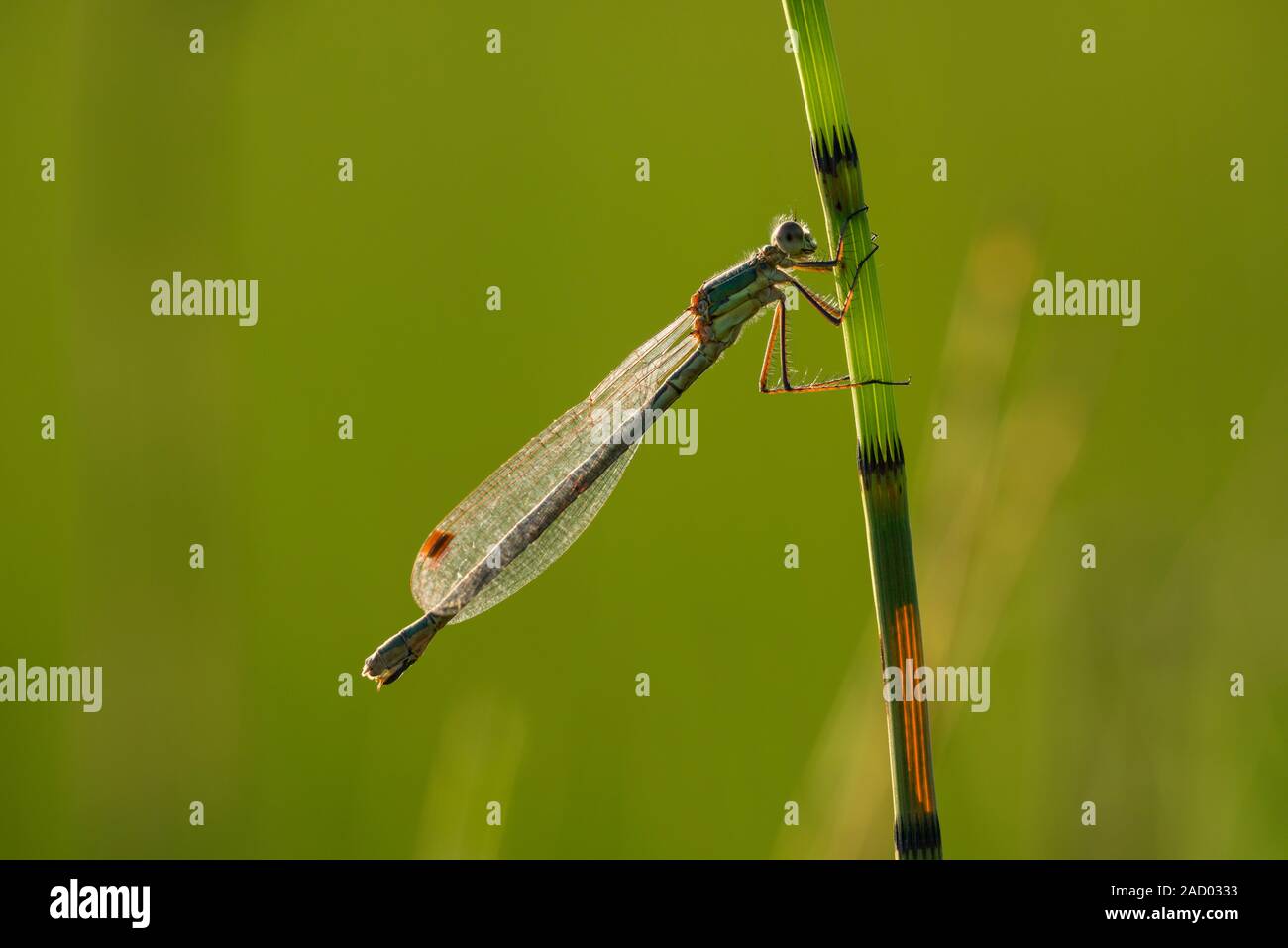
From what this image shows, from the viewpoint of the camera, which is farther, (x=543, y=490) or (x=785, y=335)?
(x=543, y=490)

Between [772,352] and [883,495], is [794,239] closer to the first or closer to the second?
[772,352]

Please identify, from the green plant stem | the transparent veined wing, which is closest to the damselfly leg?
the transparent veined wing

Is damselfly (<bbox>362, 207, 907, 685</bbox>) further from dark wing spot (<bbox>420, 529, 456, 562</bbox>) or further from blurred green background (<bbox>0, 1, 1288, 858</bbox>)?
Answer: blurred green background (<bbox>0, 1, 1288, 858</bbox>)

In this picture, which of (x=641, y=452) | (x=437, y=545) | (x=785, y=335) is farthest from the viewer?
(x=641, y=452)

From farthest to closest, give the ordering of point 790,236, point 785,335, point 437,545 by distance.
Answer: point 437,545 < point 785,335 < point 790,236

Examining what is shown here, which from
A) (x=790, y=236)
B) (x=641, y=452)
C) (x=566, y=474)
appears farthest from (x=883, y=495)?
(x=641, y=452)

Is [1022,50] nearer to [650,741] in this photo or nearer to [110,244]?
[650,741]

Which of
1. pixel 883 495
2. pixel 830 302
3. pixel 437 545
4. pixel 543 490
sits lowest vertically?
pixel 883 495
